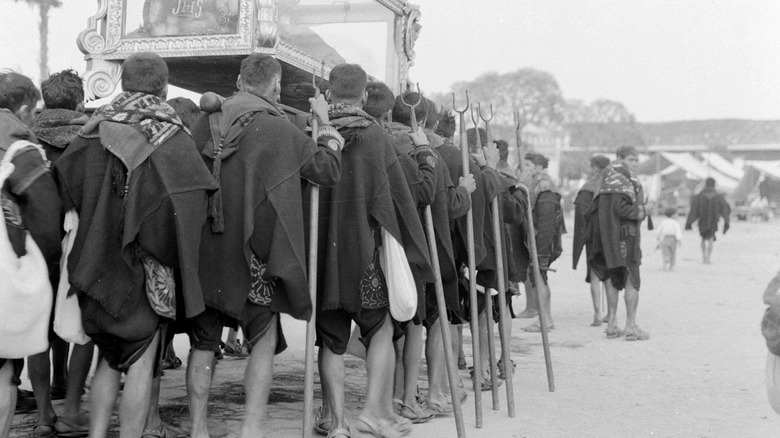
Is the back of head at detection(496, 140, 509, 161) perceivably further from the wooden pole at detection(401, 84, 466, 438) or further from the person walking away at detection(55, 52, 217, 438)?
the person walking away at detection(55, 52, 217, 438)

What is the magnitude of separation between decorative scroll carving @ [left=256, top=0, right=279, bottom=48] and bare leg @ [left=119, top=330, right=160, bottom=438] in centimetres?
286

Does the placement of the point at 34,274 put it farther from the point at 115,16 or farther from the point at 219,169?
the point at 115,16

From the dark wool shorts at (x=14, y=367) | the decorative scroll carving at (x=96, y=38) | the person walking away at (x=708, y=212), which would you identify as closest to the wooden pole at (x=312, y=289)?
the dark wool shorts at (x=14, y=367)

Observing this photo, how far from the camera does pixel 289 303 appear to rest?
14.1 ft

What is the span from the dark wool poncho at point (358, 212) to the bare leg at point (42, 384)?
1576 millimetres

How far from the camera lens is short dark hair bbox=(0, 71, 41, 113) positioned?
161 inches

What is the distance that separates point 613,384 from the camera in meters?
6.86

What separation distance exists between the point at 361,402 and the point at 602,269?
4561 mm

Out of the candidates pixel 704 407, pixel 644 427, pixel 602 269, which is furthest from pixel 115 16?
pixel 602 269

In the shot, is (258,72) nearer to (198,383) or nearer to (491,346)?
(198,383)

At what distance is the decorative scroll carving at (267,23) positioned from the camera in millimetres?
6160

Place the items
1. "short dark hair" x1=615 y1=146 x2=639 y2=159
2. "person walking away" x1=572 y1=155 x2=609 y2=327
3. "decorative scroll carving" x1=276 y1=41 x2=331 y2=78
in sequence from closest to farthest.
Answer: "decorative scroll carving" x1=276 y1=41 x2=331 y2=78, "short dark hair" x1=615 y1=146 x2=639 y2=159, "person walking away" x1=572 y1=155 x2=609 y2=327

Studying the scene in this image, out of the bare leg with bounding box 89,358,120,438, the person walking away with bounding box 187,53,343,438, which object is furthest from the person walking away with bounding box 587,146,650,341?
the bare leg with bounding box 89,358,120,438

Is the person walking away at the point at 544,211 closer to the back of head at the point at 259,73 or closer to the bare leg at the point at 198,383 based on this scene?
the back of head at the point at 259,73
